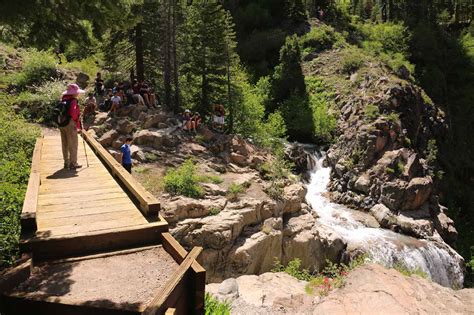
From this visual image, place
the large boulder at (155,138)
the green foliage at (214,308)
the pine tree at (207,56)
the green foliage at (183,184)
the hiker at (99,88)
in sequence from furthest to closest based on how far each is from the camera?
the pine tree at (207,56) → the hiker at (99,88) → the large boulder at (155,138) → the green foliage at (183,184) → the green foliage at (214,308)

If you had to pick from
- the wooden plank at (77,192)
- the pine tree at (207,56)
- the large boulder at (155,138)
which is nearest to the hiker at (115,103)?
the large boulder at (155,138)

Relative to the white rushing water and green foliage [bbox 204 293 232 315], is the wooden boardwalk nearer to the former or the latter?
green foliage [bbox 204 293 232 315]

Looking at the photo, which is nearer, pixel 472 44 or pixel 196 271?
pixel 196 271

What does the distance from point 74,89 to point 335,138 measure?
20873mm

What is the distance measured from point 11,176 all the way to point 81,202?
2524 millimetres

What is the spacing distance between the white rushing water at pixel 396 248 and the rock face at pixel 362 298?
22.4ft

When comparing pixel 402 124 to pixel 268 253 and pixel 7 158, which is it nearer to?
pixel 268 253

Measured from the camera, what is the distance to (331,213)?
2086 centimetres

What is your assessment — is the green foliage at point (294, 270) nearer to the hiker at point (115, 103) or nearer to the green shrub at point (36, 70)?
the hiker at point (115, 103)

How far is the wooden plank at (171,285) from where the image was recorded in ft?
13.6

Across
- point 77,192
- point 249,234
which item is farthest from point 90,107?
point 77,192

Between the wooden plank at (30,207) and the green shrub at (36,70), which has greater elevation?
the green shrub at (36,70)

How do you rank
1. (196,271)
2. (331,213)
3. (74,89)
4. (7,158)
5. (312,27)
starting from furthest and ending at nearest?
(312,27) → (331,213) → (7,158) → (74,89) → (196,271)

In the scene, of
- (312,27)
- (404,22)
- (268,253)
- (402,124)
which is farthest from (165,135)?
(404,22)
